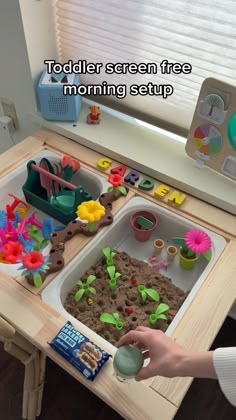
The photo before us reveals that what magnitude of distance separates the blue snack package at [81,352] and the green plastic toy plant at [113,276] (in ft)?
0.62

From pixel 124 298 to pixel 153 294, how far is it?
0.07 m

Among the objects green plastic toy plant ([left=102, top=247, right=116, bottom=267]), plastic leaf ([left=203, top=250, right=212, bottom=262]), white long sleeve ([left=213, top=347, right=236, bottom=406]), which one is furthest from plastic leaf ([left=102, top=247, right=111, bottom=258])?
white long sleeve ([left=213, top=347, right=236, bottom=406])

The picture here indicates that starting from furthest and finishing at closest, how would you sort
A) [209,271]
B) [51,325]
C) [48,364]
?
1. [48,364]
2. [209,271]
3. [51,325]

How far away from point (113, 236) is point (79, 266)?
146 millimetres

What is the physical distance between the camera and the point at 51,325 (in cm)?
75

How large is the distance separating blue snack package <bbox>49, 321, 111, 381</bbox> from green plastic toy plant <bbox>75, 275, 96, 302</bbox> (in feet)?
0.46

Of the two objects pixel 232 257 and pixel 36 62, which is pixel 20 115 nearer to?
pixel 36 62

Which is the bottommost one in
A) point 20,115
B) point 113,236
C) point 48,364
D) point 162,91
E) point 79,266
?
point 48,364

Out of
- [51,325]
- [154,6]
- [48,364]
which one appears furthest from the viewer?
[48,364]

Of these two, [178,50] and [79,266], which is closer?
[79,266]

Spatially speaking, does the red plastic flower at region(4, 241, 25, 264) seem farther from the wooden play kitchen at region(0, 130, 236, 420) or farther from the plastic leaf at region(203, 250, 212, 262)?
the plastic leaf at region(203, 250, 212, 262)

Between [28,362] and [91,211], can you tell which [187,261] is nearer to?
[91,211]

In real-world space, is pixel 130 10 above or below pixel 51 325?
above

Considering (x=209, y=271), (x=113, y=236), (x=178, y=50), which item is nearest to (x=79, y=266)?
(x=113, y=236)
